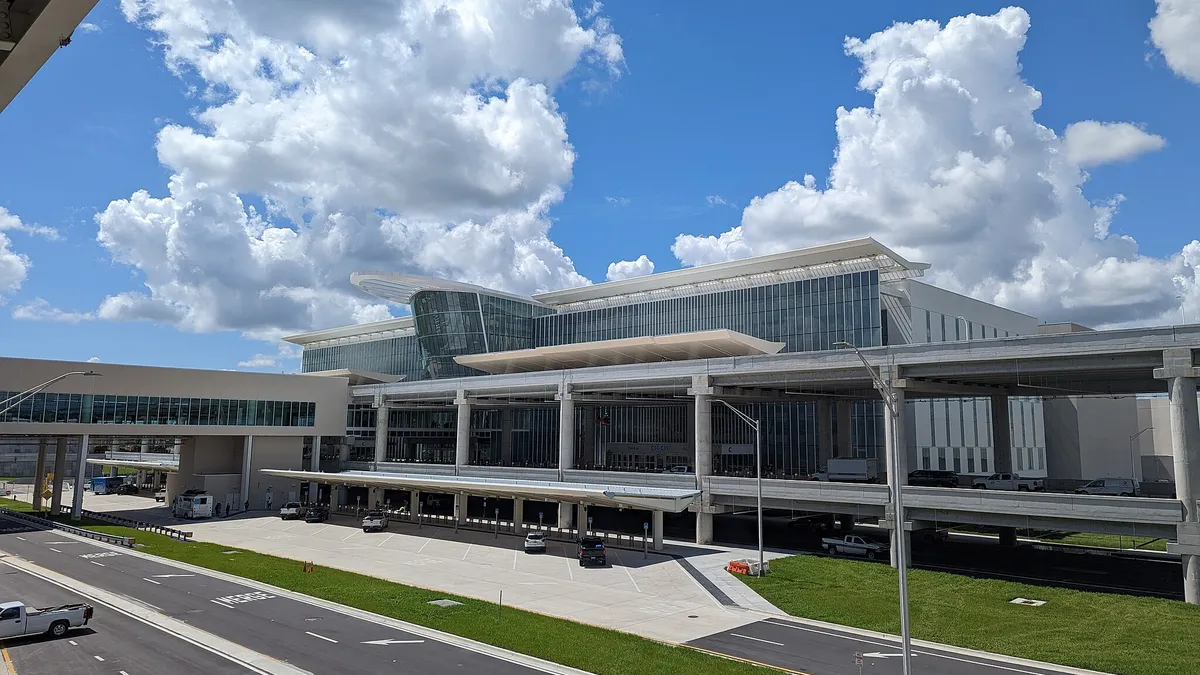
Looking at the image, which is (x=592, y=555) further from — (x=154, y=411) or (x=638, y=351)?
(x=154, y=411)

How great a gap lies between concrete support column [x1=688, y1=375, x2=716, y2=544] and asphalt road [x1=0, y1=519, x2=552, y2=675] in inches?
1217

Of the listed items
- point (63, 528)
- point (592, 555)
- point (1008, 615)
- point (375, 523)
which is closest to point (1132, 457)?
A: point (1008, 615)

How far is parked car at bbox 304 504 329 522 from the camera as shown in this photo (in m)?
72.6

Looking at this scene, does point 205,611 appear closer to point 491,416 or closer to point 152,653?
point 152,653

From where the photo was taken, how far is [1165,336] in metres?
40.6

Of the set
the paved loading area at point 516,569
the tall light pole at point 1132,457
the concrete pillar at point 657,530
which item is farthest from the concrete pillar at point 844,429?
the tall light pole at point 1132,457

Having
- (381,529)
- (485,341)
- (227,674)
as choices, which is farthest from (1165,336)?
(485,341)

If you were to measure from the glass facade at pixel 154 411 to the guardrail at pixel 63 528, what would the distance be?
8894mm

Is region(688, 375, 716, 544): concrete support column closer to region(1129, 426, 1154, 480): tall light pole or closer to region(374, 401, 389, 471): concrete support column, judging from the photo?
region(374, 401, 389, 471): concrete support column

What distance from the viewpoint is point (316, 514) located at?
7294cm

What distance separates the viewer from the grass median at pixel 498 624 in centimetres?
2609

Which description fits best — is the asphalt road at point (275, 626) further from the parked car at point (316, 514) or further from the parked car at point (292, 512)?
the parked car at point (292, 512)

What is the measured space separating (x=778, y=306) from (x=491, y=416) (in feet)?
162

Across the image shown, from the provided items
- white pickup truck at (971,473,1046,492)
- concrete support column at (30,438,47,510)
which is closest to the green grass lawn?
white pickup truck at (971,473,1046,492)
